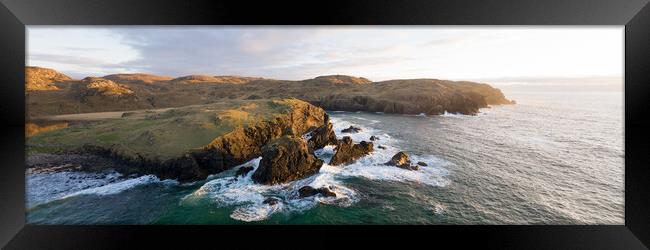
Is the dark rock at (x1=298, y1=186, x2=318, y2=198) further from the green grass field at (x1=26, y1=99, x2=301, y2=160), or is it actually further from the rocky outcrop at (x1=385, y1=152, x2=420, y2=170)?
the green grass field at (x1=26, y1=99, x2=301, y2=160)

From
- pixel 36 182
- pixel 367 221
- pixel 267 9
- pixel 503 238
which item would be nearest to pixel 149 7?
pixel 267 9

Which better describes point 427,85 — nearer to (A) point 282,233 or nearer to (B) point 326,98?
(B) point 326,98

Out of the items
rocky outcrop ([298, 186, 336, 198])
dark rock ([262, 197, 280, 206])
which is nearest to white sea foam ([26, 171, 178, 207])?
dark rock ([262, 197, 280, 206])

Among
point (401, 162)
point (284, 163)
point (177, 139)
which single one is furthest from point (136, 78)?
point (401, 162)

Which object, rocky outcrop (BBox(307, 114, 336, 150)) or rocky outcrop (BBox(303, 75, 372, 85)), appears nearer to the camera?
rocky outcrop (BBox(307, 114, 336, 150))

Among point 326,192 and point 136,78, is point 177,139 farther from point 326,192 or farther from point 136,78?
point 326,192

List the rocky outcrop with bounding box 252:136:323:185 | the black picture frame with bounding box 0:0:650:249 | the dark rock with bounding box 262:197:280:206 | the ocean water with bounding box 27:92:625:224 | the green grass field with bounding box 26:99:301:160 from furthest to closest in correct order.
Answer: the green grass field with bounding box 26:99:301:160
the rocky outcrop with bounding box 252:136:323:185
the dark rock with bounding box 262:197:280:206
the ocean water with bounding box 27:92:625:224
the black picture frame with bounding box 0:0:650:249
